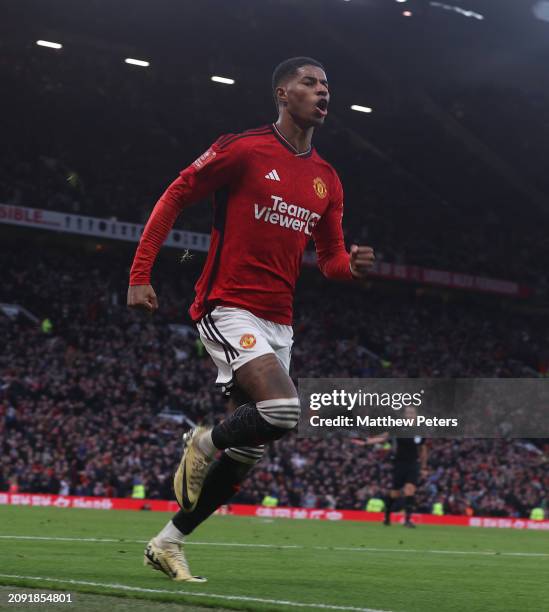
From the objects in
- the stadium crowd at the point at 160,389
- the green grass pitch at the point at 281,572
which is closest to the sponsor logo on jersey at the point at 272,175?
the green grass pitch at the point at 281,572

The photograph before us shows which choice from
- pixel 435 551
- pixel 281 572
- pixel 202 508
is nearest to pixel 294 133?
pixel 202 508

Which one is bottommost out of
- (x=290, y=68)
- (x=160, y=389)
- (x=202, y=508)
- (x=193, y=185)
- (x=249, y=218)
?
(x=202, y=508)

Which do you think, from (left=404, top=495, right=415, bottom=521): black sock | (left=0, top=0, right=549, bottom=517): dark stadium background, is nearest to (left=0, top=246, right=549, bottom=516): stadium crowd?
(left=0, top=0, right=549, bottom=517): dark stadium background

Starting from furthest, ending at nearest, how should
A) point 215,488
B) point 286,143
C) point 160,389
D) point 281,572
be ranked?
point 160,389 < point 281,572 < point 286,143 < point 215,488

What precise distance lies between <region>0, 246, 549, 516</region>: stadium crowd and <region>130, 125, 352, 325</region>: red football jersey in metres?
20.0

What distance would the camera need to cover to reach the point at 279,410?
561 cm

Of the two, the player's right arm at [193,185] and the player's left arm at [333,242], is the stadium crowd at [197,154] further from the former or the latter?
the player's right arm at [193,185]

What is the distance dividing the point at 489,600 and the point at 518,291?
4341cm

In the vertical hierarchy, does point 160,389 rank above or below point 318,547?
above

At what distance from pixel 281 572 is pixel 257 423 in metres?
2.10

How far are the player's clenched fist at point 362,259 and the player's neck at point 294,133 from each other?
0.74 m

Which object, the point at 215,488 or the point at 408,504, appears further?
the point at 408,504

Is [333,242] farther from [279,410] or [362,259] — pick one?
[279,410]

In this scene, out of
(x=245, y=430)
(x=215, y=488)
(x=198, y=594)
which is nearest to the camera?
(x=198, y=594)
